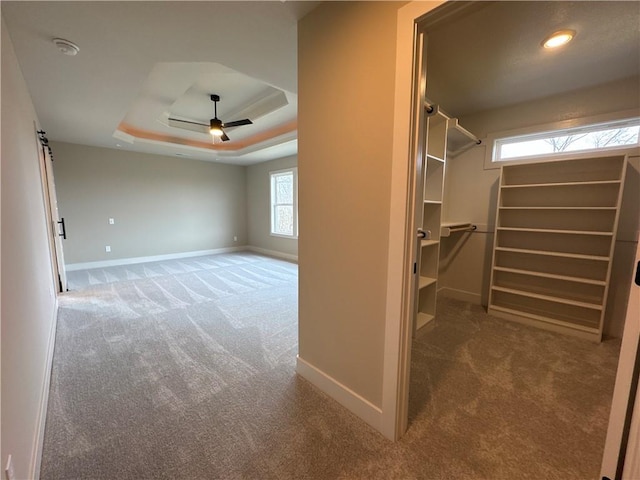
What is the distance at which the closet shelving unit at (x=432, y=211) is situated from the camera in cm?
260

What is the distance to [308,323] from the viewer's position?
1.92 meters

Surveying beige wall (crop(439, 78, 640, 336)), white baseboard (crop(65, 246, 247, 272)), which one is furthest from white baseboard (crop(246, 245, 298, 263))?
beige wall (crop(439, 78, 640, 336))

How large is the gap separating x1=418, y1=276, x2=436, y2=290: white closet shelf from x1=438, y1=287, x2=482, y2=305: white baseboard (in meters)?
1.19

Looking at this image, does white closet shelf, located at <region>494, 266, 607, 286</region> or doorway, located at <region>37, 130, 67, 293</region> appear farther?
doorway, located at <region>37, 130, 67, 293</region>

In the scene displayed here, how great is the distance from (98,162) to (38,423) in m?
5.34

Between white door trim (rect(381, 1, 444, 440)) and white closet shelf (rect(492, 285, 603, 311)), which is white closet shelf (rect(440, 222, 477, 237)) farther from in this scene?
white door trim (rect(381, 1, 444, 440))

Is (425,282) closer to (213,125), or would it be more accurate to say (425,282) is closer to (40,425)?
(40,425)

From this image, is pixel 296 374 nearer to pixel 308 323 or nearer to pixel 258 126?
pixel 308 323

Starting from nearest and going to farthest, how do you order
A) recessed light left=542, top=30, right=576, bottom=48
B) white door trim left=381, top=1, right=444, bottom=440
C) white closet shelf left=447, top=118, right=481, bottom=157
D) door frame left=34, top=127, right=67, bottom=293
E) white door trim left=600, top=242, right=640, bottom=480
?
white door trim left=600, top=242, right=640, bottom=480 < white door trim left=381, top=1, right=444, bottom=440 < recessed light left=542, top=30, right=576, bottom=48 < white closet shelf left=447, top=118, right=481, bottom=157 < door frame left=34, top=127, right=67, bottom=293

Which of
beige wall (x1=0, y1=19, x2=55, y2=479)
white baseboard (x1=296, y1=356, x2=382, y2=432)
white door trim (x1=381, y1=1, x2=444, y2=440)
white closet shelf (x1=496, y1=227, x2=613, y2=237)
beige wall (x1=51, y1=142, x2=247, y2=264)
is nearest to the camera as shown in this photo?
beige wall (x1=0, y1=19, x2=55, y2=479)

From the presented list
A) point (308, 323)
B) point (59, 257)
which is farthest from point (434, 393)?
point (59, 257)

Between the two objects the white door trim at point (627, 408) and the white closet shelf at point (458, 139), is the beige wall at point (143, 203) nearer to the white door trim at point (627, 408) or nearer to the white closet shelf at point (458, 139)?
the white closet shelf at point (458, 139)

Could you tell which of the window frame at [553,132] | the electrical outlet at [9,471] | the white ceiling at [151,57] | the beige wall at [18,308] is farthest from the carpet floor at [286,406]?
the white ceiling at [151,57]

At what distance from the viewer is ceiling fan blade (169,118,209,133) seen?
4555 millimetres
